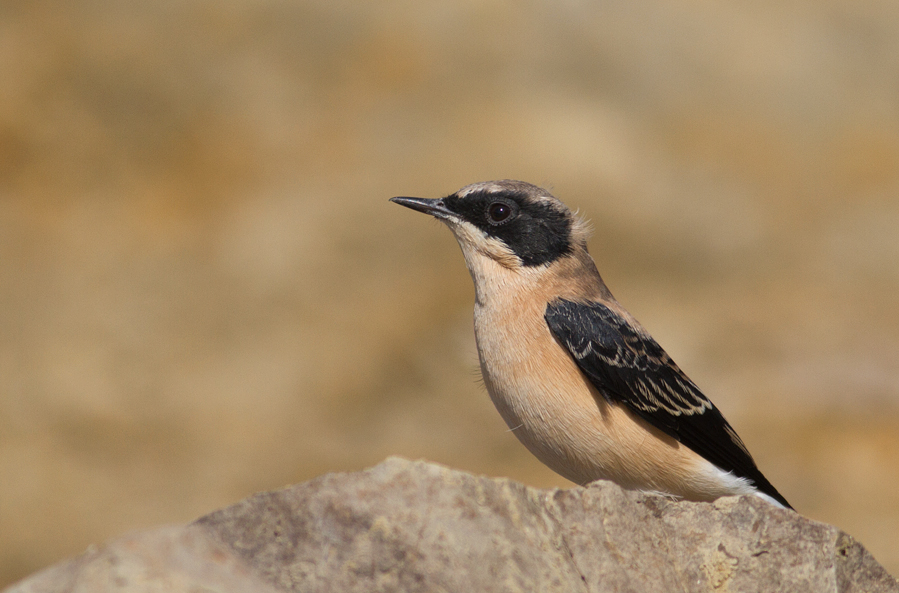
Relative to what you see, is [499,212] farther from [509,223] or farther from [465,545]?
[465,545]

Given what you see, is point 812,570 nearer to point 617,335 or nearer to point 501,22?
point 617,335

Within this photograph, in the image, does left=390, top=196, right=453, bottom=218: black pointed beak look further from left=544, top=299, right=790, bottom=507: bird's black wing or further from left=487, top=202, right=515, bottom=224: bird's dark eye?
left=544, top=299, right=790, bottom=507: bird's black wing

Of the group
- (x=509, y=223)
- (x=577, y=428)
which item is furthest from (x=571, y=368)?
(x=509, y=223)

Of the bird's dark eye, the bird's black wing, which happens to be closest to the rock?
the bird's black wing

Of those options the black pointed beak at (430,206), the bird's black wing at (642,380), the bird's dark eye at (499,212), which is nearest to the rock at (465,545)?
the bird's black wing at (642,380)

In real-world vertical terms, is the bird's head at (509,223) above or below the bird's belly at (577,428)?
above

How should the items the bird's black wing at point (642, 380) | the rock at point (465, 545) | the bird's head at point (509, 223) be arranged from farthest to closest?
the bird's head at point (509, 223)
the bird's black wing at point (642, 380)
the rock at point (465, 545)

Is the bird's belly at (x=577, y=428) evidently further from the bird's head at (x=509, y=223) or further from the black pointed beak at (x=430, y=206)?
the black pointed beak at (x=430, y=206)

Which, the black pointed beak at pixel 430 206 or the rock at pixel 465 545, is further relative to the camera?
the black pointed beak at pixel 430 206
